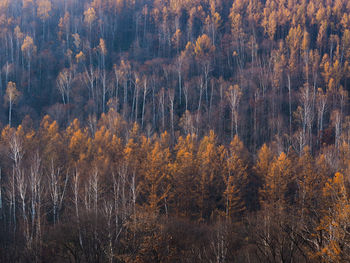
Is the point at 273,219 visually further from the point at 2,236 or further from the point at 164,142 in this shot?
the point at 164,142

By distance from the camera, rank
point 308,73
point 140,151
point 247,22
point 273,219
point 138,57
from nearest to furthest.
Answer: point 273,219
point 140,151
point 308,73
point 138,57
point 247,22

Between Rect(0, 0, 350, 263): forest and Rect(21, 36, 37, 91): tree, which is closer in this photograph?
Rect(0, 0, 350, 263): forest

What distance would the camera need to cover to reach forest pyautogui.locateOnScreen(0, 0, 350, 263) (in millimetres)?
20422

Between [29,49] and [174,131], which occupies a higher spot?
[29,49]

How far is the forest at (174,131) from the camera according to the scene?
67.0ft

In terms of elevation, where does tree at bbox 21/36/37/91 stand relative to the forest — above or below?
Result: above

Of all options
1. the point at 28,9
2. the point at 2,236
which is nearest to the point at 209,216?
the point at 2,236

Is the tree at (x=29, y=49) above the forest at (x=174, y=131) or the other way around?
above

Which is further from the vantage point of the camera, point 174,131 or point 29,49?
point 29,49

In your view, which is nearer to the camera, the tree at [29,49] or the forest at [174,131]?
the forest at [174,131]

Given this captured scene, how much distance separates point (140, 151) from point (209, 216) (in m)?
11.1

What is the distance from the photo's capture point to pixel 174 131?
5197 centimetres

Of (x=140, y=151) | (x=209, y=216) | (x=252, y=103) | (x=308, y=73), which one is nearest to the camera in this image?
(x=209, y=216)

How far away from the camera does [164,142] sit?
41.2 m
